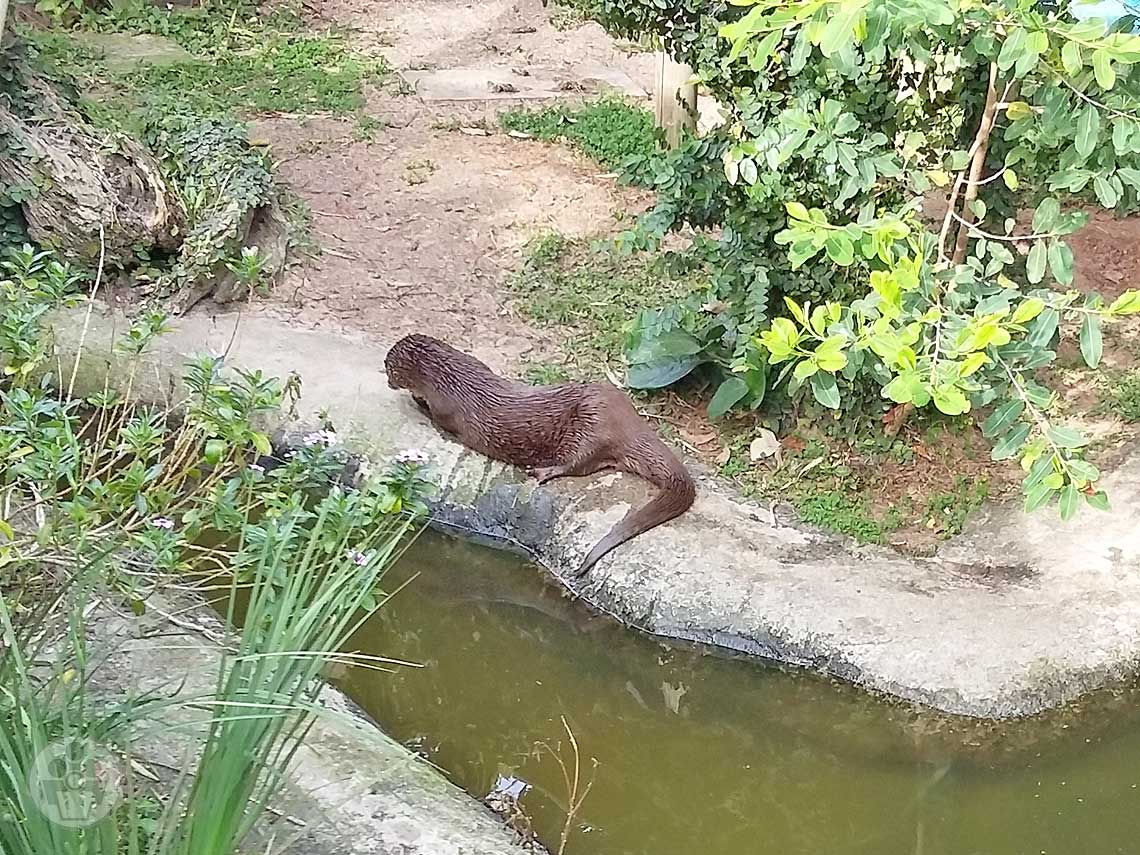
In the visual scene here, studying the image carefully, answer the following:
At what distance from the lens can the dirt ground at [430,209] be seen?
4.33 m

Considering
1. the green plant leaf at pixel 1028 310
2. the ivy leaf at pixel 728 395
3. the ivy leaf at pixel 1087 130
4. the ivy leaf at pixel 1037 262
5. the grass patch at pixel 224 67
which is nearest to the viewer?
the green plant leaf at pixel 1028 310

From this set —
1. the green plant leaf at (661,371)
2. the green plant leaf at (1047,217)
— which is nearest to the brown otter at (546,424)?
the green plant leaf at (661,371)

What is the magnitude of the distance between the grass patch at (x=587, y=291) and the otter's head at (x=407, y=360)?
0.55 meters

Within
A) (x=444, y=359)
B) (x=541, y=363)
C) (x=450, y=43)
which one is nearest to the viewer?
(x=444, y=359)

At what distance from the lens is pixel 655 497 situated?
3.27m

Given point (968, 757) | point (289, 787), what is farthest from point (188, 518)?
point (968, 757)

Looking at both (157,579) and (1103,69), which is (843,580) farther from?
(157,579)

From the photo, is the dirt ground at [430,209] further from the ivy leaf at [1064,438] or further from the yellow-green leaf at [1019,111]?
the ivy leaf at [1064,438]

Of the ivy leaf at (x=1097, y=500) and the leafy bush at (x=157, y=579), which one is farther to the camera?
the ivy leaf at (x=1097, y=500)

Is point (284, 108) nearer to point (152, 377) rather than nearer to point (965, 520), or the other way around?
point (152, 377)

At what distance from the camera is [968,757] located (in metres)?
2.71

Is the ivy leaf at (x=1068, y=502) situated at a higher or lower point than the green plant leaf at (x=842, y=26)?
lower

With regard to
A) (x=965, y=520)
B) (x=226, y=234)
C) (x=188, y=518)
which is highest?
(x=188, y=518)

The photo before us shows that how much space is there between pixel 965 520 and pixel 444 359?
61.7 inches
